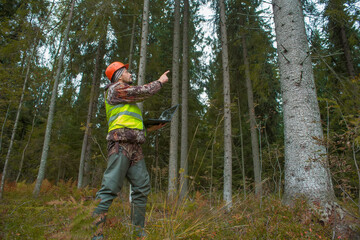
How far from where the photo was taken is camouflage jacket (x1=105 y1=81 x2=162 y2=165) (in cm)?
269

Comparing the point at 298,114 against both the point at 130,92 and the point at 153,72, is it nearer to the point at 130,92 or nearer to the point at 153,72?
the point at 130,92

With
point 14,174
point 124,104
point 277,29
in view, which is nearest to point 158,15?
point 277,29

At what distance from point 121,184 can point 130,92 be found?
1.07 m

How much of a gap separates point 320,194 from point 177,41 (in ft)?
29.9

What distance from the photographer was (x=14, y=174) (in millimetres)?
21219

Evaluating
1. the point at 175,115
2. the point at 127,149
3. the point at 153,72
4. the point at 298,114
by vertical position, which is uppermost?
the point at 153,72

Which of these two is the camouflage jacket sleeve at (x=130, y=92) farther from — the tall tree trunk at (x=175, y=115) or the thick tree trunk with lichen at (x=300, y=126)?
the tall tree trunk at (x=175, y=115)

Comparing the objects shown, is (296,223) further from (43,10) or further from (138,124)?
(43,10)

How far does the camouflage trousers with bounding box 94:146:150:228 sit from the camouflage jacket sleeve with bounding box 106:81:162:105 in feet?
2.09

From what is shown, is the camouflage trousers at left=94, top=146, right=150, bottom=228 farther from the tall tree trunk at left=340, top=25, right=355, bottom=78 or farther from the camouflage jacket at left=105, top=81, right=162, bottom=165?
the tall tree trunk at left=340, top=25, right=355, bottom=78

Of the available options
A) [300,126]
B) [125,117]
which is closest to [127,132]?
[125,117]

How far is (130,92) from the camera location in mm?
2791

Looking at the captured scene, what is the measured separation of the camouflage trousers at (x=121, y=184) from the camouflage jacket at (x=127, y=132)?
8cm

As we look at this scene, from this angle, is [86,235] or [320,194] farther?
Result: [320,194]
